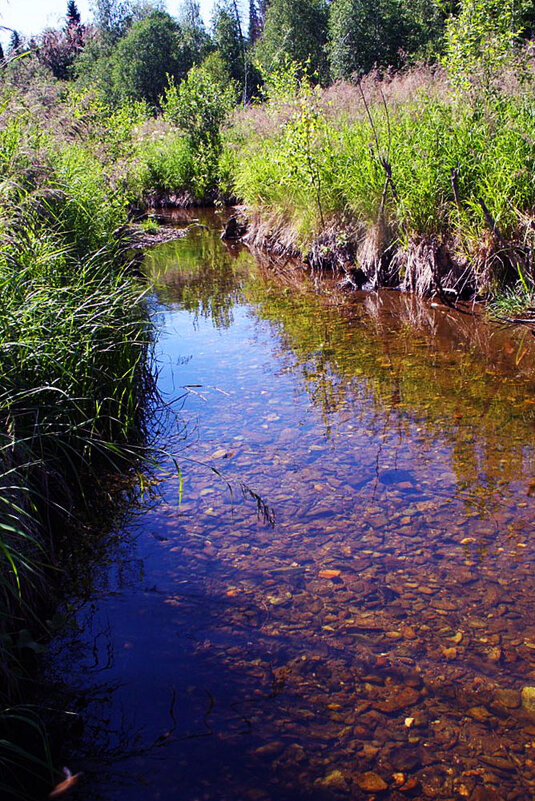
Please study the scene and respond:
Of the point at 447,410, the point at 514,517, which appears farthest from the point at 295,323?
the point at 514,517

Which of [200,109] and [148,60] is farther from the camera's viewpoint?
[148,60]

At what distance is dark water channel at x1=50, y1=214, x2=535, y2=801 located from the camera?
206 centimetres

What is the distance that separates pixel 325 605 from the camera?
2.79 m

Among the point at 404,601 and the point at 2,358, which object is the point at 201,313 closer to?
the point at 2,358

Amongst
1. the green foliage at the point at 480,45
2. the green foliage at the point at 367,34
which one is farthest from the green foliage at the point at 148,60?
the green foliage at the point at 480,45

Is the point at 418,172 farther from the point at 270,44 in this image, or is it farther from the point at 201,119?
the point at 270,44

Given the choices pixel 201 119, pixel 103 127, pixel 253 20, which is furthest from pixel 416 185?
pixel 253 20

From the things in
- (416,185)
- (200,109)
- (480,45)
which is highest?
(200,109)

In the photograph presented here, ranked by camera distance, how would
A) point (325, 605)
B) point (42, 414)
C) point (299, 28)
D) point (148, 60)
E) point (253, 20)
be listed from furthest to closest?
point (253, 20) < point (148, 60) < point (299, 28) < point (42, 414) < point (325, 605)

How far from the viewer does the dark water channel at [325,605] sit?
206 cm

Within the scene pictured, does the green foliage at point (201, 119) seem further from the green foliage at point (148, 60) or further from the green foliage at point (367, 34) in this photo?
the green foliage at point (148, 60)

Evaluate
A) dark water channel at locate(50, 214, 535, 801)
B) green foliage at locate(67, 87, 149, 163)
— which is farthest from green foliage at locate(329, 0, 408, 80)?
dark water channel at locate(50, 214, 535, 801)

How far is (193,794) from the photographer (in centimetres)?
197

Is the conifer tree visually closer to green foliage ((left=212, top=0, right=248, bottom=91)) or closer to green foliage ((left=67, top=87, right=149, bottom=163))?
green foliage ((left=212, top=0, right=248, bottom=91))
